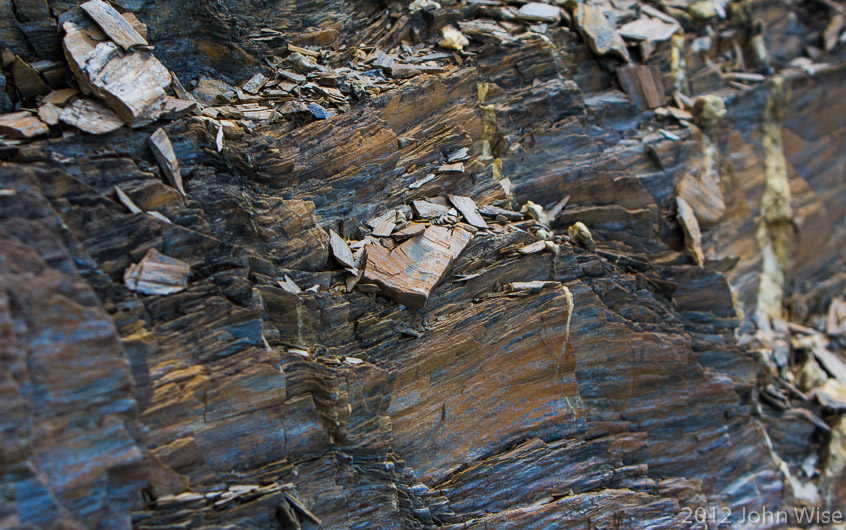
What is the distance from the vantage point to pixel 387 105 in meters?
8.90

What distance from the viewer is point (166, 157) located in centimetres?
698

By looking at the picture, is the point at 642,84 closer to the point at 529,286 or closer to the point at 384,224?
the point at 529,286

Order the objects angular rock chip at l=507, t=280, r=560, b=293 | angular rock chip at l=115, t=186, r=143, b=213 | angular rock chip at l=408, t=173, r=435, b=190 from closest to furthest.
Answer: angular rock chip at l=115, t=186, r=143, b=213, angular rock chip at l=507, t=280, r=560, b=293, angular rock chip at l=408, t=173, r=435, b=190

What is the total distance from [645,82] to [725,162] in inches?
91.3

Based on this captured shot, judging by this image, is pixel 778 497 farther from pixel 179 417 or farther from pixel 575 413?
pixel 179 417

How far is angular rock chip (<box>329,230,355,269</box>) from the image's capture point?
7.85m

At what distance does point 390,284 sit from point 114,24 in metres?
4.43

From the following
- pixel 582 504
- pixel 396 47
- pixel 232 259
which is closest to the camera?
pixel 232 259

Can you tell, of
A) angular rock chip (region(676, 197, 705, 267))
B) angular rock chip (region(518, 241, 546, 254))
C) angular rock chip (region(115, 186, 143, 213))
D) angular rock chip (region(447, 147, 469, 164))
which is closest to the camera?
angular rock chip (region(115, 186, 143, 213))

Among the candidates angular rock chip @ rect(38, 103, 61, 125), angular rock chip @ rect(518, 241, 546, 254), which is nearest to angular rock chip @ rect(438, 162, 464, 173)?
angular rock chip @ rect(518, 241, 546, 254)

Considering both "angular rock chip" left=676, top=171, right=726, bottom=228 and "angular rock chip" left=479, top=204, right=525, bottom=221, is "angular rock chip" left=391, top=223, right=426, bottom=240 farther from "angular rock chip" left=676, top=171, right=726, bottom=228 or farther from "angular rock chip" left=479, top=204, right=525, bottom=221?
"angular rock chip" left=676, top=171, right=726, bottom=228

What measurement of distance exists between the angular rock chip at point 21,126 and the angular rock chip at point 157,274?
167 cm

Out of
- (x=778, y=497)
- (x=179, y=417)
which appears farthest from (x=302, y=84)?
(x=778, y=497)

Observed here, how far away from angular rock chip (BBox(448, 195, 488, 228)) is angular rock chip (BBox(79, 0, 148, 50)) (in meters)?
4.34
